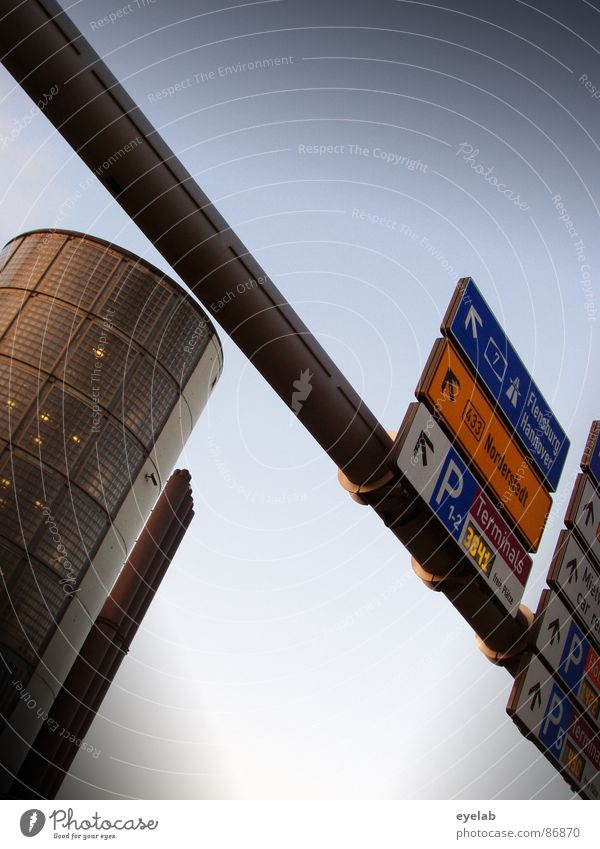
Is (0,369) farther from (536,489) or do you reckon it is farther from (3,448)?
(536,489)

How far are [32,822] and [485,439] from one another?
7355mm

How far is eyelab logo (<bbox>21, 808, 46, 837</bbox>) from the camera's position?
733cm

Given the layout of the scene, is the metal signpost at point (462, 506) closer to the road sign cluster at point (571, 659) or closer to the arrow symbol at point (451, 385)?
the arrow symbol at point (451, 385)

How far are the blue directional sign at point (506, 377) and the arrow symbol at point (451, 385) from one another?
1.40 ft

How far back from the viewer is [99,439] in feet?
73.5

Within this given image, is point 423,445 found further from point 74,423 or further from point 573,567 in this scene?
point 74,423

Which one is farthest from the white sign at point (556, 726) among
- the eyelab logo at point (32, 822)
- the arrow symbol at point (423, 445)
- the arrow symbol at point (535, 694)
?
the eyelab logo at point (32, 822)

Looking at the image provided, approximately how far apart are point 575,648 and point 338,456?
648cm

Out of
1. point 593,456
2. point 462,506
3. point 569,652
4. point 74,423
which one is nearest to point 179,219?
point 462,506

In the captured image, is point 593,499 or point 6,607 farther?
point 6,607

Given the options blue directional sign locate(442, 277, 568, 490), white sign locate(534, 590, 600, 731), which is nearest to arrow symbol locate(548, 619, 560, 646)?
white sign locate(534, 590, 600, 731)

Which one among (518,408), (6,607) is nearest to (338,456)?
(518,408)

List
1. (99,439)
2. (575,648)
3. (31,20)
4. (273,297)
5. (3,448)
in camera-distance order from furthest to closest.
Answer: (99,439)
(3,448)
(575,648)
(273,297)
(31,20)

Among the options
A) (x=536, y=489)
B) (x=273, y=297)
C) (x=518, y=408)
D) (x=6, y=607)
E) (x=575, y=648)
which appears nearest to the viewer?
(x=273, y=297)
